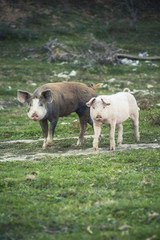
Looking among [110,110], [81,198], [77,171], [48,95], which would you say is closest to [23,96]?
A: [48,95]

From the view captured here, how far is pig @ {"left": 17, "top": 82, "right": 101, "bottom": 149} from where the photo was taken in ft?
31.2

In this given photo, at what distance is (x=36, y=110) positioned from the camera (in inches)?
368

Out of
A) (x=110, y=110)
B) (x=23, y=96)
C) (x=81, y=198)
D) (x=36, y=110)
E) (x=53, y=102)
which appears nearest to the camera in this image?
(x=81, y=198)

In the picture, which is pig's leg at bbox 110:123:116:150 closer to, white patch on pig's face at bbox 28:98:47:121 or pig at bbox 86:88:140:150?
pig at bbox 86:88:140:150

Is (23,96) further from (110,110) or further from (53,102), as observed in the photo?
(110,110)

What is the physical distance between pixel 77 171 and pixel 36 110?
92.7 inches

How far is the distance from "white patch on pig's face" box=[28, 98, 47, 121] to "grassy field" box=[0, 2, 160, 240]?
889mm

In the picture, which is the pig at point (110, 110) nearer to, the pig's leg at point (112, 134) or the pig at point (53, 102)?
the pig's leg at point (112, 134)

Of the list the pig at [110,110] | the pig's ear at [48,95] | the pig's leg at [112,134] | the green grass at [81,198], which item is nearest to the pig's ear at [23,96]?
the pig's ear at [48,95]

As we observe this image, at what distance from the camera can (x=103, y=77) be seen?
1991 centimetres

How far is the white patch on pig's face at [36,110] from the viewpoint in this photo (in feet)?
30.6

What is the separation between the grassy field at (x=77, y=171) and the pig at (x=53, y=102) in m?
0.58

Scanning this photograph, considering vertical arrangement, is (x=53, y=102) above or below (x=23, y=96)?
below

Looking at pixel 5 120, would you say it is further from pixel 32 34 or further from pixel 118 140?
pixel 32 34
